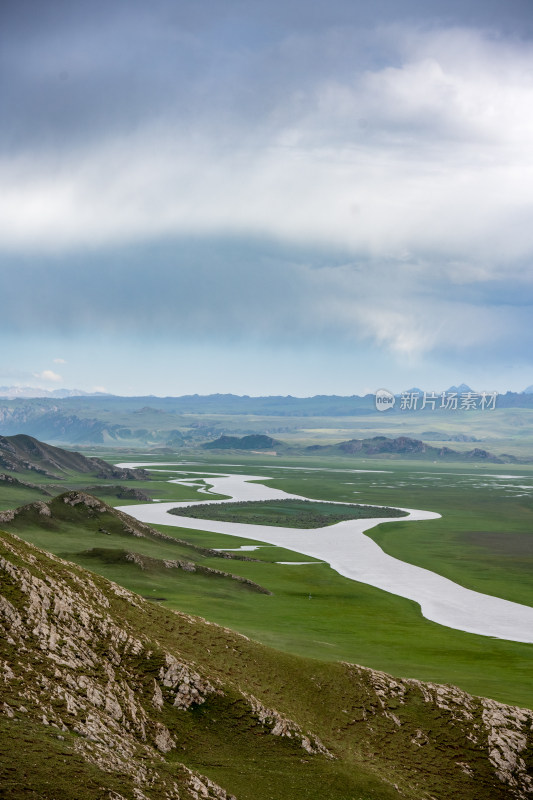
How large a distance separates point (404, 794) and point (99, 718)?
51.6 feet

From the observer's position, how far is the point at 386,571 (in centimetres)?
11900

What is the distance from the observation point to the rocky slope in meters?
29.9

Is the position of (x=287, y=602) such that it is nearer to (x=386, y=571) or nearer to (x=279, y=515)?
(x=386, y=571)

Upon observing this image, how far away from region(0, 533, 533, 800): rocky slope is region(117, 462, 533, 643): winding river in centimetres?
3938

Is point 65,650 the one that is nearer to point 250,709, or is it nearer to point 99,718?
point 99,718

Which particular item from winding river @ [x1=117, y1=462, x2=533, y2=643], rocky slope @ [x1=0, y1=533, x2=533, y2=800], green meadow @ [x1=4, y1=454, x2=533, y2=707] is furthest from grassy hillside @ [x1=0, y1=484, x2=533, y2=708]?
rocky slope @ [x1=0, y1=533, x2=533, y2=800]

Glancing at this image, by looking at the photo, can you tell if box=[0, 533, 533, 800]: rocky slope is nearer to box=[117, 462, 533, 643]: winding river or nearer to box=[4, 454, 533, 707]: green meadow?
box=[4, 454, 533, 707]: green meadow

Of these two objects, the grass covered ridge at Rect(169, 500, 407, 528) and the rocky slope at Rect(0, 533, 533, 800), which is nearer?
the rocky slope at Rect(0, 533, 533, 800)

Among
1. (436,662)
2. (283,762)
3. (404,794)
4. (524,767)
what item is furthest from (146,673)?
(436,662)

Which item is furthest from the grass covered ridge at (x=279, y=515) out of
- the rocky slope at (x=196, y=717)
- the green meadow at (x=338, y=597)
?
the rocky slope at (x=196, y=717)

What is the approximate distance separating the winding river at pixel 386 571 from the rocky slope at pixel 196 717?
39376mm

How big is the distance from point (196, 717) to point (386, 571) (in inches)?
3372

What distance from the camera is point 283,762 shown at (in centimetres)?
3603

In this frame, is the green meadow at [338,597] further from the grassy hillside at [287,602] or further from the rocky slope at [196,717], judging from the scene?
the rocky slope at [196,717]
